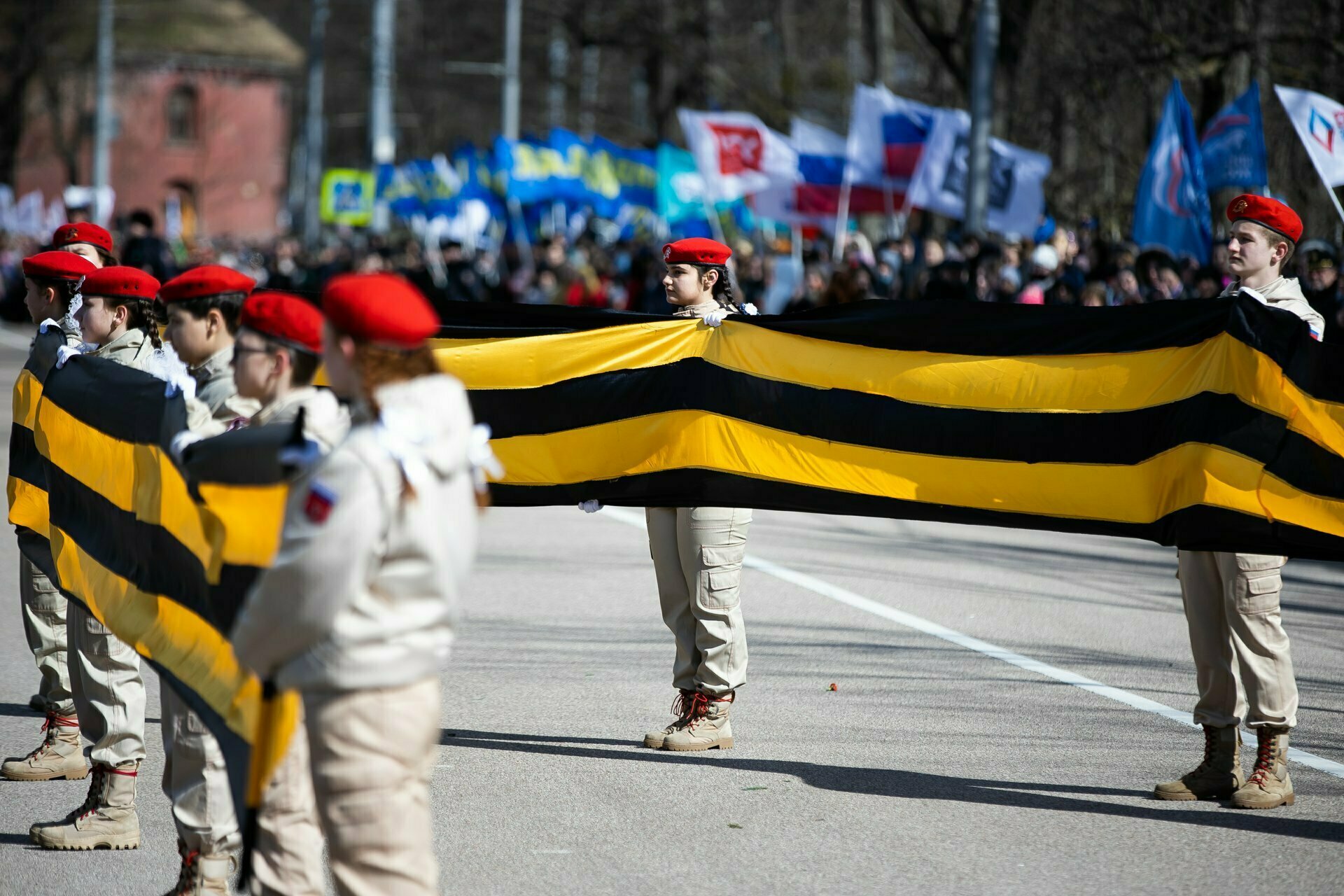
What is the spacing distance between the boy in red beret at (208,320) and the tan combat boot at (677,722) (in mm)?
2669

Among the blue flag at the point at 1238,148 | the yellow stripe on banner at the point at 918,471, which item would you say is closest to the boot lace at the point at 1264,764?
the yellow stripe on banner at the point at 918,471

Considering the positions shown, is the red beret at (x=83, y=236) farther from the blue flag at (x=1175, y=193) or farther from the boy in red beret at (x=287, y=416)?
the blue flag at (x=1175, y=193)

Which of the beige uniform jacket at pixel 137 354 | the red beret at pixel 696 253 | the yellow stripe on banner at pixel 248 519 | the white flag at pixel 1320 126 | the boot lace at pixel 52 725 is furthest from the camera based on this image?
the white flag at pixel 1320 126

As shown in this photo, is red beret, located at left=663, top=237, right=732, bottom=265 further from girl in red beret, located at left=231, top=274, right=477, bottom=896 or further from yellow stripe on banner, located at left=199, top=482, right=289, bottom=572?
girl in red beret, located at left=231, top=274, right=477, bottom=896

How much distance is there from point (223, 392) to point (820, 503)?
121 inches

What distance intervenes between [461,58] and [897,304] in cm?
4210

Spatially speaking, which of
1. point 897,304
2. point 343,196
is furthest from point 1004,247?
point 343,196

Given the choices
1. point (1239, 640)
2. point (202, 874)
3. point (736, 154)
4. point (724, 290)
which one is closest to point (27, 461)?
point (202, 874)

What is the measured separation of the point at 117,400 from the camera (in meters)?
5.23

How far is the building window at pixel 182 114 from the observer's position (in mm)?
82250

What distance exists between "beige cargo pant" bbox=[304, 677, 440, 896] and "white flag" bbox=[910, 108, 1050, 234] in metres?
17.0

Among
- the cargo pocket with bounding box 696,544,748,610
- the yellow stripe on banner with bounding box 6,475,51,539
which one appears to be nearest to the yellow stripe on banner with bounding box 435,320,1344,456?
the cargo pocket with bounding box 696,544,748,610

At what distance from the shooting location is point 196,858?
4566 mm

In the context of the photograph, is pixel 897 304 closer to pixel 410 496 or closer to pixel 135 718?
pixel 135 718
